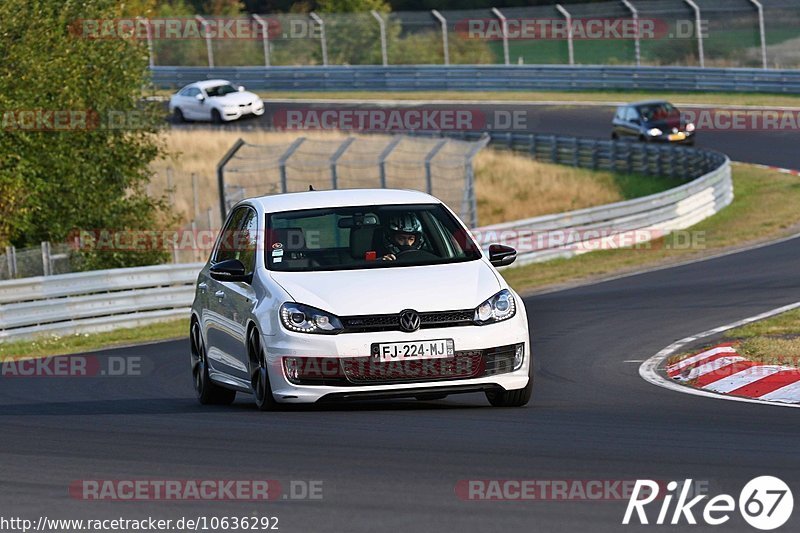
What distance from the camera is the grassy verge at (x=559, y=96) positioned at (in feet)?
157

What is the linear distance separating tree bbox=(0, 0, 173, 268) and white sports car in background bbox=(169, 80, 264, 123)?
924 inches

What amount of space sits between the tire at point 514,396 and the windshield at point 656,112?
106 ft

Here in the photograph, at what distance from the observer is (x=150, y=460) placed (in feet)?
26.0

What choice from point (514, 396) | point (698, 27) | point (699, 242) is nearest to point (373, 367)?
point (514, 396)

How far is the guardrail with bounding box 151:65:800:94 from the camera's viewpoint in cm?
4944

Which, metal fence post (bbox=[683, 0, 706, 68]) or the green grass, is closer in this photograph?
the green grass

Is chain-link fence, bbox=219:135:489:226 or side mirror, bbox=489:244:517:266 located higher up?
side mirror, bbox=489:244:517:266

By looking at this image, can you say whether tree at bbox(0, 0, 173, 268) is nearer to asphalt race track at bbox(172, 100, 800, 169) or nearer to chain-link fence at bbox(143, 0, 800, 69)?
asphalt race track at bbox(172, 100, 800, 169)

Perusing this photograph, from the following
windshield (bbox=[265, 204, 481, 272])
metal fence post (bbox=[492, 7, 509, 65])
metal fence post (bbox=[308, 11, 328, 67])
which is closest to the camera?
windshield (bbox=[265, 204, 481, 272])

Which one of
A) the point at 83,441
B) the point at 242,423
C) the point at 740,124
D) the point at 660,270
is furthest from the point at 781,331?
the point at 740,124

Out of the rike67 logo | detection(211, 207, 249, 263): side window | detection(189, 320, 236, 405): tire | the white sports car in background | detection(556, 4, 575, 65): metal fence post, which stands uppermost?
the rike67 logo

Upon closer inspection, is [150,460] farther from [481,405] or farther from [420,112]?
[420,112]

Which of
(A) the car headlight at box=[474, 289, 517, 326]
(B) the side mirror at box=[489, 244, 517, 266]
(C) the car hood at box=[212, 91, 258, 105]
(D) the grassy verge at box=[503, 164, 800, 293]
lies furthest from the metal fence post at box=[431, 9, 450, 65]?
(A) the car headlight at box=[474, 289, 517, 326]

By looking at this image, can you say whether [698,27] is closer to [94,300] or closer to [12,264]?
[94,300]
